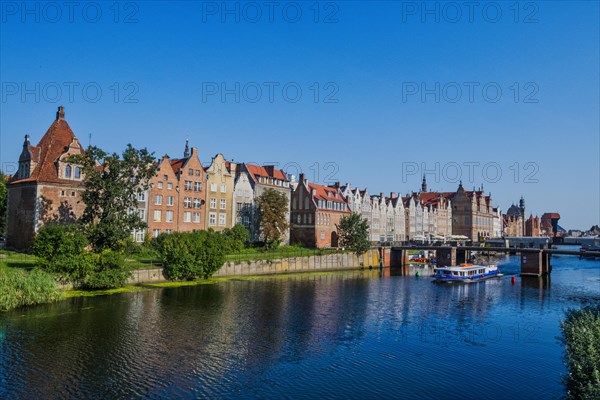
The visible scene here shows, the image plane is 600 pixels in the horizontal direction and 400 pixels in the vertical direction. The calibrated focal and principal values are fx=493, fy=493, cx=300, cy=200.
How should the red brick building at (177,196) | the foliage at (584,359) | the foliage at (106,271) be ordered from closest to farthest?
the foliage at (584,359), the foliage at (106,271), the red brick building at (177,196)

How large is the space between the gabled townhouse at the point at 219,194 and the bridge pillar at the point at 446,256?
42640 mm

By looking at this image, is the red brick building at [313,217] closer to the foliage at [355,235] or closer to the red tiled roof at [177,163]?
the foliage at [355,235]

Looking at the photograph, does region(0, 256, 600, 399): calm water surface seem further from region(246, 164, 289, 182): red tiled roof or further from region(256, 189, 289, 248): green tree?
region(246, 164, 289, 182): red tiled roof

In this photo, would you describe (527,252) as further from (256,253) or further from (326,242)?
(256,253)

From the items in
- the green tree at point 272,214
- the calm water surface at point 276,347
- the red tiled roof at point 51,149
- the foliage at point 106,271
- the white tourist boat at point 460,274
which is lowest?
the calm water surface at point 276,347

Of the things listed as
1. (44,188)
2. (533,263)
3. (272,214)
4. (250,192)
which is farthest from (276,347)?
(533,263)

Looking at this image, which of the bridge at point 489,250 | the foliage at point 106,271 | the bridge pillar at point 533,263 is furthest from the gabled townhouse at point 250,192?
the bridge pillar at point 533,263

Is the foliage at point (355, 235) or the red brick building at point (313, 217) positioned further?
the red brick building at point (313, 217)

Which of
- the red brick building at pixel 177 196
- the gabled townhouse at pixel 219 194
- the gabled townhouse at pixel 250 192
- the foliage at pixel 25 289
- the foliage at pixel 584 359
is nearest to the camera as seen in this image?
the foliage at pixel 584 359

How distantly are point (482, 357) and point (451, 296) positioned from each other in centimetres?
2945

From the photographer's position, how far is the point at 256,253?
78250 mm

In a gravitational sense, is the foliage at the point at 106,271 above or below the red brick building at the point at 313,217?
below

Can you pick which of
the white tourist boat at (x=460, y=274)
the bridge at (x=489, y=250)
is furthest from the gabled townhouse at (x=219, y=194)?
the bridge at (x=489, y=250)

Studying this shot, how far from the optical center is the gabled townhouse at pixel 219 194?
82375 millimetres
